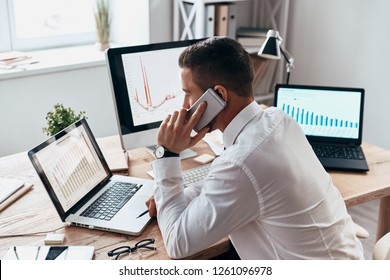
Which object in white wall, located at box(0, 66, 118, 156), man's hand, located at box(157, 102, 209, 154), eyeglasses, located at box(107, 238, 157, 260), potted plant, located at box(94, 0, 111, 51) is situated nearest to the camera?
eyeglasses, located at box(107, 238, 157, 260)

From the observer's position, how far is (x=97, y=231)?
156 cm

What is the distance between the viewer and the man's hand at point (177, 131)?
5.08ft

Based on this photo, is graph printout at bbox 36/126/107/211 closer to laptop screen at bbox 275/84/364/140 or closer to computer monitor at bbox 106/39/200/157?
computer monitor at bbox 106/39/200/157

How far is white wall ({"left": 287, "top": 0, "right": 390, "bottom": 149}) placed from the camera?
3024 millimetres

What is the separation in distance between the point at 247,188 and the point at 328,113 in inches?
35.2

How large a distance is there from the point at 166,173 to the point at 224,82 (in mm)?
293

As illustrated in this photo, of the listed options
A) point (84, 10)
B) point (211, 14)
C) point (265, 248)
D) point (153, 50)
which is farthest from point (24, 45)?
point (265, 248)

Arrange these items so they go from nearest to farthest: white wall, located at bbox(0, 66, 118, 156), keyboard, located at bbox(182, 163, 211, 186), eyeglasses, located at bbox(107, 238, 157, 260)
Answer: eyeglasses, located at bbox(107, 238, 157, 260) → keyboard, located at bbox(182, 163, 211, 186) → white wall, located at bbox(0, 66, 118, 156)

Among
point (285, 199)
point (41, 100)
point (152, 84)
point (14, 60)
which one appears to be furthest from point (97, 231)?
point (14, 60)

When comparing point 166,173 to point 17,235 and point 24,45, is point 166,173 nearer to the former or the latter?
point 17,235

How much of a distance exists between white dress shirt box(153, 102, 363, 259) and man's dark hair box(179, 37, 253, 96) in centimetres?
7

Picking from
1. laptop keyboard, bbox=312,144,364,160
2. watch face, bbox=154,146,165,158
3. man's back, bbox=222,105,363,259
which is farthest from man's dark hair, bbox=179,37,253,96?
laptop keyboard, bbox=312,144,364,160

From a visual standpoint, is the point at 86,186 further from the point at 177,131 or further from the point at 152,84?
the point at 152,84

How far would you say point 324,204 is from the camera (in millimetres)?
1410
